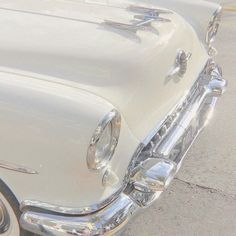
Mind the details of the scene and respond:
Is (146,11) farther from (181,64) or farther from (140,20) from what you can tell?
(181,64)

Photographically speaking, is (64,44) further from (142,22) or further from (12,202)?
(12,202)

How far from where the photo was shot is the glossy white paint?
206 cm

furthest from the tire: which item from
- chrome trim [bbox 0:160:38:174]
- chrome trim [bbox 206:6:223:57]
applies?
chrome trim [bbox 206:6:223:57]

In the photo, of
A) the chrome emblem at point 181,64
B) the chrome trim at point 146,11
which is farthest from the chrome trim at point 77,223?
the chrome trim at point 146,11

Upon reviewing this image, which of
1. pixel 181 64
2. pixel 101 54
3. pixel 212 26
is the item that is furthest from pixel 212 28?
pixel 101 54

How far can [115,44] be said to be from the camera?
8.66ft

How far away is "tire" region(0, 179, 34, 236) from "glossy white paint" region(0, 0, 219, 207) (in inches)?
1.8

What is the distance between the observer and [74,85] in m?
2.32

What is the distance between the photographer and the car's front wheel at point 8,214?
7.35ft

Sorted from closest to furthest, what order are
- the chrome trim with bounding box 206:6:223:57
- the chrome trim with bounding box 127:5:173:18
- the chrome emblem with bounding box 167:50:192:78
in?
the chrome emblem with bounding box 167:50:192:78 → the chrome trim with bounding box 127:5:173:18 → the chrome trim with bounding box 206:6:223:57

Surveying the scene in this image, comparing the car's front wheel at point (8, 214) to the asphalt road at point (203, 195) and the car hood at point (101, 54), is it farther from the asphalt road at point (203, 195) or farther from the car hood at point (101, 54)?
the asphalt road at point (203, 195)

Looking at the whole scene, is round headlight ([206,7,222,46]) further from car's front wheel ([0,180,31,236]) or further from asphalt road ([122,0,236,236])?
car's front wheel ([0,180,31,236])

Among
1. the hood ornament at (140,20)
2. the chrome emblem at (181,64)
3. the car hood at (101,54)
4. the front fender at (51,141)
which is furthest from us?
the chrome emblem at (181,64)

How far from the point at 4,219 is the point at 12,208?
0.15 meters
